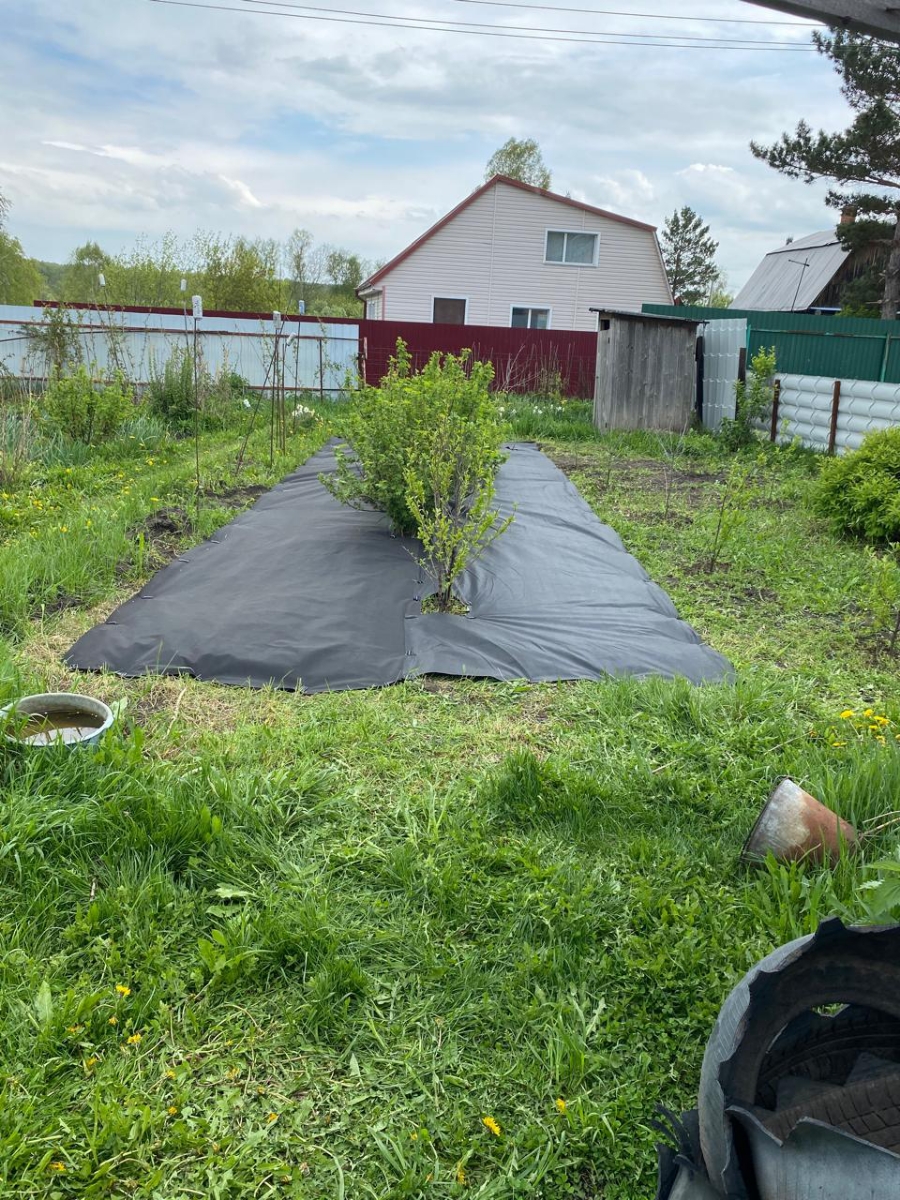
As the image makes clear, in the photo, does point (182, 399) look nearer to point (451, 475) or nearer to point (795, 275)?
point (451, 475)

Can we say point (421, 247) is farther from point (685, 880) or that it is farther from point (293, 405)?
point (685, 880)

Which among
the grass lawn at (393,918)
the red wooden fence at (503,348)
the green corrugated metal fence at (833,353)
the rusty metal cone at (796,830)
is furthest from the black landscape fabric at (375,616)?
the red wooden fence at (503,348)

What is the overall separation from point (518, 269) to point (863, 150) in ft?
26.9

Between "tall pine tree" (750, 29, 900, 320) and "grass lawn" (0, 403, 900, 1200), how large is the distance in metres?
18.8

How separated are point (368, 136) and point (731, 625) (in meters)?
14.6

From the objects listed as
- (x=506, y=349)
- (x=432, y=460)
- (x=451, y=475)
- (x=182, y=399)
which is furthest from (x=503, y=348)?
(x=432, y=460)

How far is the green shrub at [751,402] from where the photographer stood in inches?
422

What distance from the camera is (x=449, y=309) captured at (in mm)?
23000

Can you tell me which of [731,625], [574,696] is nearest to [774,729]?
[574,696]

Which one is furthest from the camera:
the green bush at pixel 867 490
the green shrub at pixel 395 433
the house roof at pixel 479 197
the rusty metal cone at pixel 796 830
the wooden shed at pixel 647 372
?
the house roof at pixel 479 197

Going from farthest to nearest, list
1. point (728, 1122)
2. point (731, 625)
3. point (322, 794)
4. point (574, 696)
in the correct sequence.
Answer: point (731, 625) < point (574, 696) < point (322, 794) < point (728, 1122)

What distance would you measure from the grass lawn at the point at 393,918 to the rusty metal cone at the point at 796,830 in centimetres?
8

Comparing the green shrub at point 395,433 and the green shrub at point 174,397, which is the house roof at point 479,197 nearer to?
the green shrub at point 174,397

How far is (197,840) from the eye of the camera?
255cm
